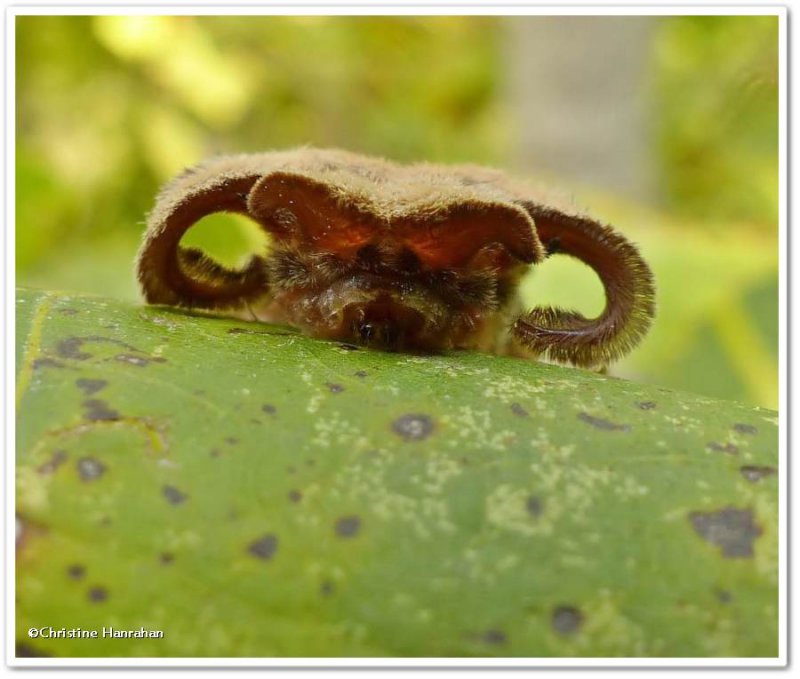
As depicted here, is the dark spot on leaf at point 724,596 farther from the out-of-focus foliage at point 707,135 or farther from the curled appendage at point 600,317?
the out-of-focus foliage at point 707,135

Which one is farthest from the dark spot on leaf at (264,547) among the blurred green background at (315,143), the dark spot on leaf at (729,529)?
the blurred green background at (315,143)

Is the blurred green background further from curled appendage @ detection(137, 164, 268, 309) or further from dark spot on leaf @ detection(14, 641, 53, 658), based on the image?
dark spot on leaf @ detection(14, 641, 53, 658)

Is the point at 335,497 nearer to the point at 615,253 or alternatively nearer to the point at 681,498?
the point at 681,498

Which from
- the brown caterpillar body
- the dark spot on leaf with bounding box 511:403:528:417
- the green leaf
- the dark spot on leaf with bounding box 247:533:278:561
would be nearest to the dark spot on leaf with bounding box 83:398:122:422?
the green leaf

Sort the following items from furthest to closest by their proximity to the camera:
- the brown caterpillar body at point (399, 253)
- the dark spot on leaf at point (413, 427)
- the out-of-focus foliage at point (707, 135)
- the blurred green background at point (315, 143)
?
the out-of-focus foliage at point (707, 135) → the blurred green background at point (315, 143) → the brown caterpillar body at point (399, 253) → the dark spot on leaf at point (413, 427)

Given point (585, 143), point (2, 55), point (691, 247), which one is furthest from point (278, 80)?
point (2, 55)

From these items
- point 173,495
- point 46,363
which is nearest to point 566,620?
point 173,495
